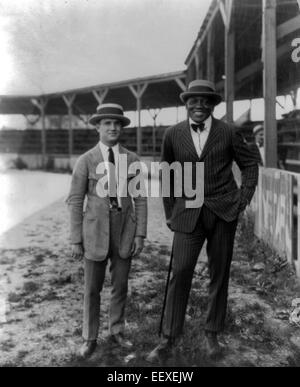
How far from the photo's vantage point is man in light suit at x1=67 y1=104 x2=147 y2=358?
3062mm

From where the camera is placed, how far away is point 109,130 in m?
3.12

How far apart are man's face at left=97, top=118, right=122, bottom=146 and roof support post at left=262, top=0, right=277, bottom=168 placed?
354 cm

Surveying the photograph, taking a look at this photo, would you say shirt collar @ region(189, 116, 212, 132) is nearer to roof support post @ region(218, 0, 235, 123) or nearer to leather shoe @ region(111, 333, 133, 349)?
leather shoe @ region(111, 333, 133, 349)

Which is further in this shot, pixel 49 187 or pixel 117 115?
pixel 49 187

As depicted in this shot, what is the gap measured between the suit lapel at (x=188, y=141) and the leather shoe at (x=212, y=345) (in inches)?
49.2

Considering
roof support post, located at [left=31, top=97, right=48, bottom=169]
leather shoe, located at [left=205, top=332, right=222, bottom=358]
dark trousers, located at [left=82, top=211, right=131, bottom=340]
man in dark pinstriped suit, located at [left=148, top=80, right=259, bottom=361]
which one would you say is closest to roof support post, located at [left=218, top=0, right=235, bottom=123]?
man in dark pinstriped suit, located at [left=148, top=80, right=259, bottom=361]

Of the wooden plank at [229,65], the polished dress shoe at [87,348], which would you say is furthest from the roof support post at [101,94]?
the polished dress shoe at [87,348]

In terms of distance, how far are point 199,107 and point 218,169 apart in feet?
1.45

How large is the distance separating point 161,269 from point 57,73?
8.88 ft

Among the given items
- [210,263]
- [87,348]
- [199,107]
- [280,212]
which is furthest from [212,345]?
[280,212]
